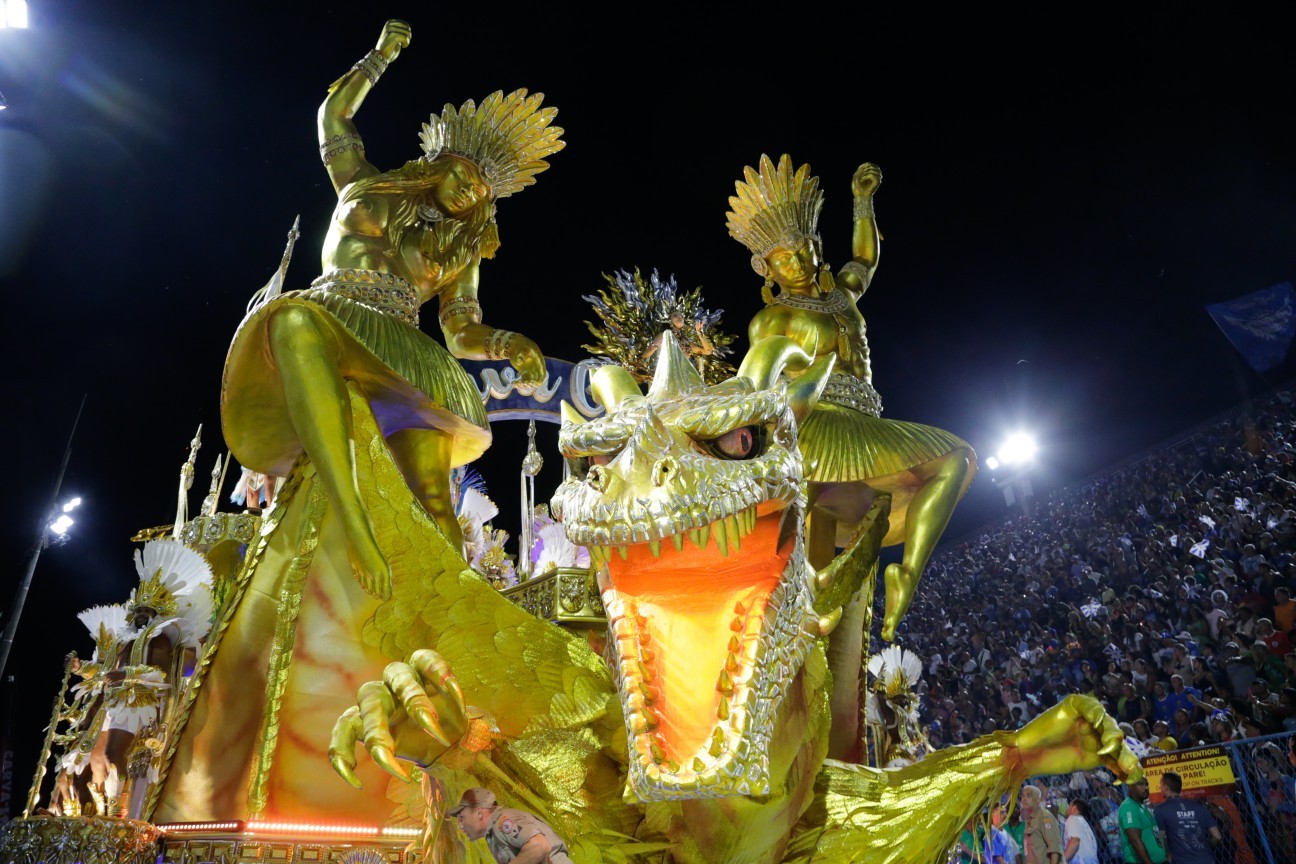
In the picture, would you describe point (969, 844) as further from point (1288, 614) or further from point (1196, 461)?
point (1196, 461)

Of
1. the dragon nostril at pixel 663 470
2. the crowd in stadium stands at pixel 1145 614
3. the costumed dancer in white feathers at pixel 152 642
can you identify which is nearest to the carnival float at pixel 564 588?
the dragon nostril at pixel 663 470

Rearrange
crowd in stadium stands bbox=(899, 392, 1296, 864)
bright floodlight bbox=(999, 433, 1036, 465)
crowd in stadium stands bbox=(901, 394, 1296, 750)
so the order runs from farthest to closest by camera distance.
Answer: bright floodlight bbox=(999, 433, 1036, 465) → crowd in stadium stands bbox=(901, 394, 1296, 750) → crowd in stadium stands bbox=(899, 392, 1296, 864)

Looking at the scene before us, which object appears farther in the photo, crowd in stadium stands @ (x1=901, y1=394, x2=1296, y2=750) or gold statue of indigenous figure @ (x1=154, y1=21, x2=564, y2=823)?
crowd in stadium stands @ (x1=901, y1=394, x2=1296, y2=750)

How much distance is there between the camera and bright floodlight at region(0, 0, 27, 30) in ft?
15.7

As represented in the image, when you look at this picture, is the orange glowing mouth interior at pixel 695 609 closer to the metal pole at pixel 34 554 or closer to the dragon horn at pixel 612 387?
the dragon horn at pixel 612 387

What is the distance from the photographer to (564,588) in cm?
295

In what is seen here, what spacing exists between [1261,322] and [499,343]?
10.6 metres

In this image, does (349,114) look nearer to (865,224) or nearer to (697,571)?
(865,224)

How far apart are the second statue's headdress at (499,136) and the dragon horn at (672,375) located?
1203 mm

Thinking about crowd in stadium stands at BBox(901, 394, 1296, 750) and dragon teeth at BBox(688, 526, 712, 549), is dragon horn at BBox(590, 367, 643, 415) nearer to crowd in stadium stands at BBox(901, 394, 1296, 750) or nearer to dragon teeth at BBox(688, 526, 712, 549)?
dragon teeth at BBox(688, 526, 712, 549)

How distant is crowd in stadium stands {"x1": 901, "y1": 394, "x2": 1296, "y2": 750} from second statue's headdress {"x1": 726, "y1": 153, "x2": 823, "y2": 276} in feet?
22.3

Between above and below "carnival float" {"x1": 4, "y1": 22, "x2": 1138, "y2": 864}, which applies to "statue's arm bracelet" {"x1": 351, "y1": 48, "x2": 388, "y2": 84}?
above

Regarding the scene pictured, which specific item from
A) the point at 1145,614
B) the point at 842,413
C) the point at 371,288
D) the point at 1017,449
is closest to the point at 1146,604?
the point at 1145,614

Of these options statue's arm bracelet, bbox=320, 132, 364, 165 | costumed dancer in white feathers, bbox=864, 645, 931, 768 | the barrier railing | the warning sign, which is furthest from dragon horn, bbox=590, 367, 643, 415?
the warning sign
